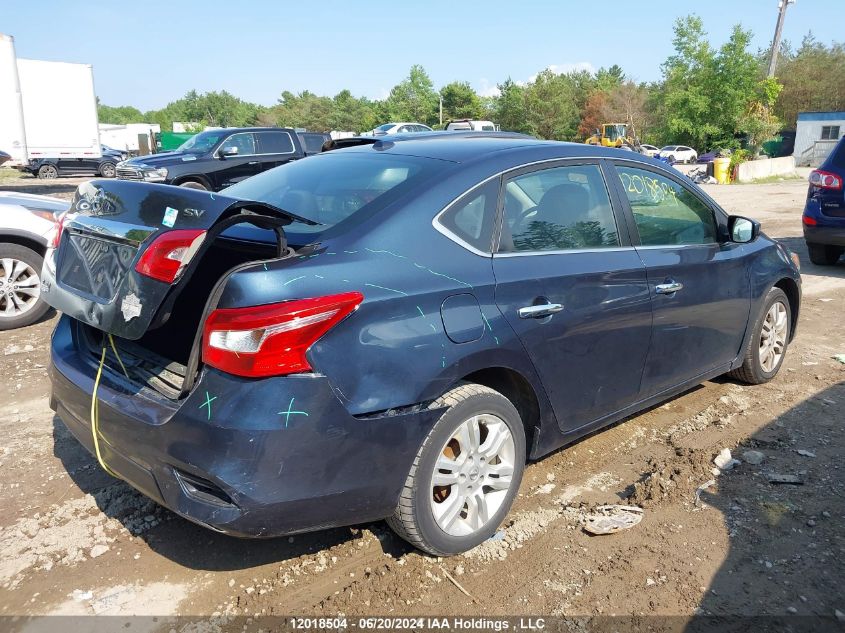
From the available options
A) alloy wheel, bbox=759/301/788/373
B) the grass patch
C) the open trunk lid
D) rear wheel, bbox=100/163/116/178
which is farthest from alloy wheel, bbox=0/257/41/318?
the grass patch

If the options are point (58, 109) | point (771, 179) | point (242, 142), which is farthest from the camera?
point (771, 179)

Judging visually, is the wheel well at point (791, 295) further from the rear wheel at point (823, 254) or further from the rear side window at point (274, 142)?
the rear side window at point (274, 142)

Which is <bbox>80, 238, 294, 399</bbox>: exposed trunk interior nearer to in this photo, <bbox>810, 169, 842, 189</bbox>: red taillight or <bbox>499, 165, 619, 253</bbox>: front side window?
<bbox>499, 165, 619, 253</bbox>: front side window

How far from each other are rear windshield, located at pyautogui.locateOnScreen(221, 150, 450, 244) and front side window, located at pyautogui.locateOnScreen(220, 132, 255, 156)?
11363 millimetres

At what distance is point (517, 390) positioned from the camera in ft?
9.93

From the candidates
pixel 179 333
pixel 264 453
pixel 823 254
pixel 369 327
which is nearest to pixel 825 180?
pixel 823 254

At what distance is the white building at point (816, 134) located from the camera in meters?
42.4

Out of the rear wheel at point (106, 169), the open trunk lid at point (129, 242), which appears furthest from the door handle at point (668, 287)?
the rear wheel at point (106, 169)

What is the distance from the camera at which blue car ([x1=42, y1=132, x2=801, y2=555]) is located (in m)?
2.28

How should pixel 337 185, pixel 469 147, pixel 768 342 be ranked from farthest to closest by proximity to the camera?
pixel 768 342
pixel 469 147
pixel 337 185

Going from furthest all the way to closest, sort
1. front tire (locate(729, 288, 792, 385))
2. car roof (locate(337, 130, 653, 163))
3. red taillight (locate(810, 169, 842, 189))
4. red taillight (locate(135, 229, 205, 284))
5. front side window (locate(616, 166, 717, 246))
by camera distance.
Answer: red taillight (locate(810, 169, 842, 189)) → front tire (locate(729, 288, 792, 385)) → front side window (locate(616, 166, 717, 246)) → car roof (locate(337, 130, 653, 163)) → red taillight (locate(135, 229, 205, 284))

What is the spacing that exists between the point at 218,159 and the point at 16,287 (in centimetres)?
831

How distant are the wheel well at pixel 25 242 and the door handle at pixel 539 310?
17.2 feet

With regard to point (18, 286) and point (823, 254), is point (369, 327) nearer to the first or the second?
point (18, 286)
